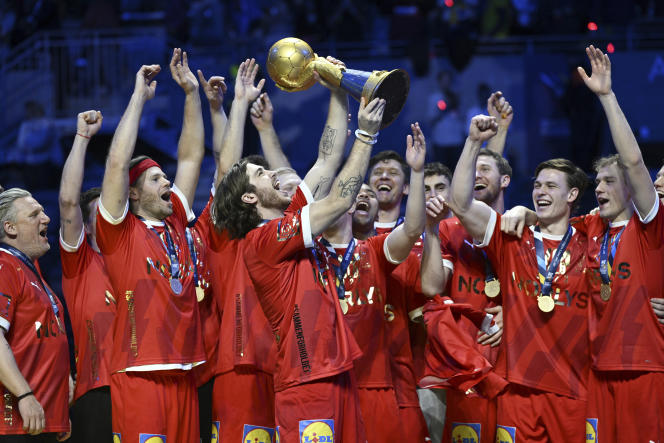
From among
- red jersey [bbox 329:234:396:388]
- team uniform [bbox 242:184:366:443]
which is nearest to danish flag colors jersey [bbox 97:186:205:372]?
team uniform [bbox 242:184:366:443]

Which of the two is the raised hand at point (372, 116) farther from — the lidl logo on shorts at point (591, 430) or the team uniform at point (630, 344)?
the lidl logo on shorts at point (591, 430)

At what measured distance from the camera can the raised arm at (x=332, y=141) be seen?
14.4 ft

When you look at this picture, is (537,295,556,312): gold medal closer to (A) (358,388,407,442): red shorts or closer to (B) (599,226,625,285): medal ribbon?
(B) (599,226,625,285): medal ribbon

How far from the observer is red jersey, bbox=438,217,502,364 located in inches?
203

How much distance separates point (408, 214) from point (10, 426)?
218 centimetres

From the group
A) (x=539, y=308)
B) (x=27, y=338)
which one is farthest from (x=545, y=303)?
(x=27, y=338)

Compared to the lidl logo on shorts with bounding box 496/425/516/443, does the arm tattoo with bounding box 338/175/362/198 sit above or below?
above

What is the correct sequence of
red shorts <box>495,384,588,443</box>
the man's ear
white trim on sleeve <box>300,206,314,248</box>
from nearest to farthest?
white trim on sleeve <box>300,206,314,248</box>
the man's ear
red shorts <box>495,384,588,443</box>

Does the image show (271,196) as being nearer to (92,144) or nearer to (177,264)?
(177,264)

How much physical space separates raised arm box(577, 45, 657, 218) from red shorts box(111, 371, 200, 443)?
241cm

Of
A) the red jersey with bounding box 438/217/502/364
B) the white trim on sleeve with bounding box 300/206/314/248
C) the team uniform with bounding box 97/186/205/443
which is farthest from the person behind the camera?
the red jersey with bounding box 438/217/502/364

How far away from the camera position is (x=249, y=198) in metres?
4.53

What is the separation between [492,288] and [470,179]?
32.2 inches

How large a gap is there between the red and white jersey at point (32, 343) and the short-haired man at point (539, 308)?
7.08 ft
